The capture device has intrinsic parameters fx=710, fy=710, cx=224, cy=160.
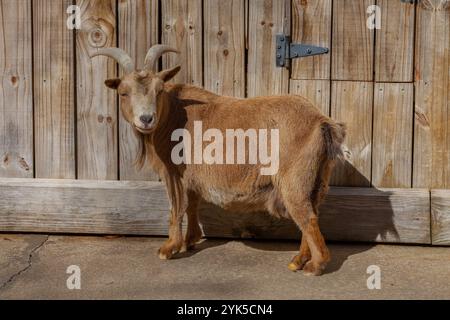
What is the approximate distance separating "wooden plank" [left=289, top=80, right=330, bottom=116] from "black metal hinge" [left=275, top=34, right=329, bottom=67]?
0.64 feet

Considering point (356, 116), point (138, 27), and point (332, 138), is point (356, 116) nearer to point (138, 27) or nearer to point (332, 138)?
point (332, 138)

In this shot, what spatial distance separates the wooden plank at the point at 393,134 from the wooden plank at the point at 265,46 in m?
0.74

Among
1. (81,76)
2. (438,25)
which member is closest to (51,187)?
(81,76)

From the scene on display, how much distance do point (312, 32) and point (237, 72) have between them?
640 millimetres

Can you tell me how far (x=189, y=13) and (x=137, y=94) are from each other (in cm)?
101

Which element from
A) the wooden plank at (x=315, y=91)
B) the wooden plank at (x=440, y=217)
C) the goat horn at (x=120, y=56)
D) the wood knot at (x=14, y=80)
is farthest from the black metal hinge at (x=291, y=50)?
the wood knot at (x=14, y=80)

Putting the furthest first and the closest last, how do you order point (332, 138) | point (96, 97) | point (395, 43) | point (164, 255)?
point (96, 97), point (395, 43), point (164, 255), point (332, 138)

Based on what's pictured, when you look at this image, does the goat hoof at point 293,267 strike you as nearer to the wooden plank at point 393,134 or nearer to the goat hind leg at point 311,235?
the goat hind leg at point 311,235

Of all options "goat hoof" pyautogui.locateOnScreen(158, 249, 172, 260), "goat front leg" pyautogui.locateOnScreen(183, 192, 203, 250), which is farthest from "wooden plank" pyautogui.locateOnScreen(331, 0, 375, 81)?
"goat hoof" pyautogui.locateOnScreen(158, 249, 172, 260)

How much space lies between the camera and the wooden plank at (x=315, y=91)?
5379mm

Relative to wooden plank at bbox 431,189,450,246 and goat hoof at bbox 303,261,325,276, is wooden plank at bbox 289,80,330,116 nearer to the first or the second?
wooden plank at bbox 431,189,450,246

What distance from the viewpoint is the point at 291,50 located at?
5348 mm

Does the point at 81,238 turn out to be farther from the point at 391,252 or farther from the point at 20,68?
the point at 391,252

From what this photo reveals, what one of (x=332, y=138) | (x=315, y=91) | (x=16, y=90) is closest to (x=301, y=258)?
(x=332, y=138)
